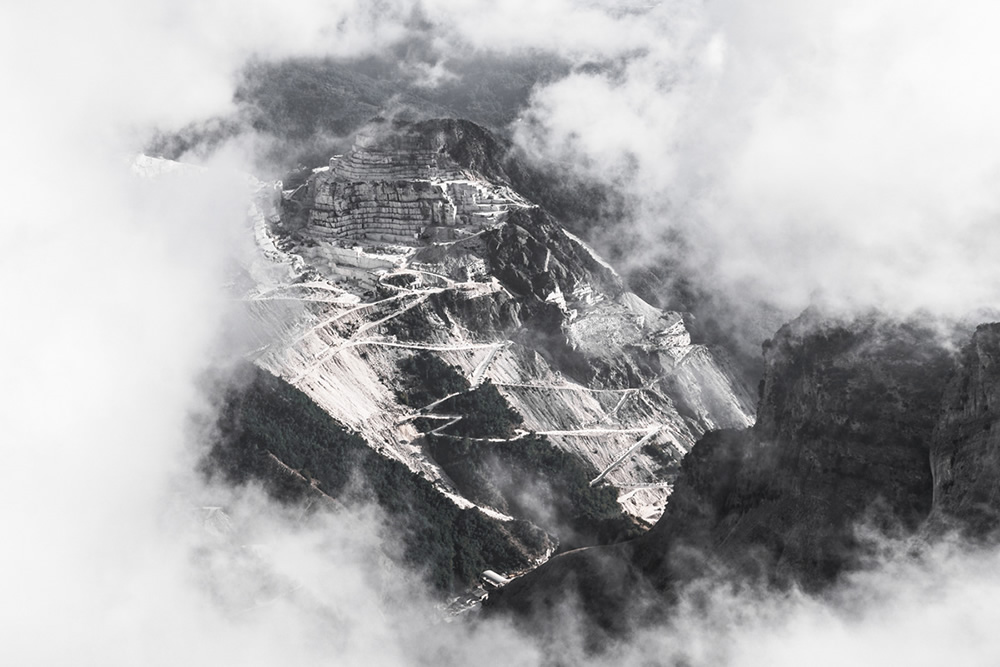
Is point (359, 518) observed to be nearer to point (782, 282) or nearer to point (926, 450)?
point (926, 450)

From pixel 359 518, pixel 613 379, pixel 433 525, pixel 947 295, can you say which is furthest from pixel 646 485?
pixel 947 295

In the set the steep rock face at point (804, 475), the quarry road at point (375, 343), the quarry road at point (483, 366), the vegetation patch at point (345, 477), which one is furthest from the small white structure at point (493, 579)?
the quarry road at point (375, 343)

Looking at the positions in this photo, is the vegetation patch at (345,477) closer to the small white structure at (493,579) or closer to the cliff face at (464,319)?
the small white structure at (493,579)

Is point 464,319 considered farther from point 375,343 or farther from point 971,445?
point 971,445

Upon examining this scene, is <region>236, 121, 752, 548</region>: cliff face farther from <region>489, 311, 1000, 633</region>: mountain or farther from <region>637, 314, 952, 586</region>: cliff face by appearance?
<region>637, 314, 952, 586</region>: cliff face

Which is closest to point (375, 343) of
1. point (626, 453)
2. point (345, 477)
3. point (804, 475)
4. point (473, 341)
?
point (473, 341)

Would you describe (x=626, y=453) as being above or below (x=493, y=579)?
above

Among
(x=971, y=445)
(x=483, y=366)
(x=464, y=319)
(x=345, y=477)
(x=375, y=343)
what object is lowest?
(x=971, y=445)
